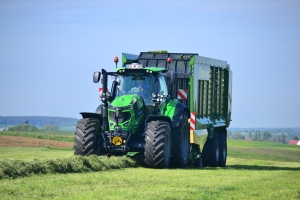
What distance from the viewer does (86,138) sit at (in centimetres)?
2078

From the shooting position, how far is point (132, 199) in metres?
12.7

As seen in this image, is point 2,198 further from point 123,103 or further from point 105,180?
point 123,103

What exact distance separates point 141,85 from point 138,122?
1335 mm

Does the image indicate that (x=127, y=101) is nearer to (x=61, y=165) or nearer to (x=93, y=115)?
(x=93, y=115)

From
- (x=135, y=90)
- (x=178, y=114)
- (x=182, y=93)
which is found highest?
(x=182, y=93)

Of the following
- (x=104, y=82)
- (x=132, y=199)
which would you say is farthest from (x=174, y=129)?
(x=132, y=199)

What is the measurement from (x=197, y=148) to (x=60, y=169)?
9.15m

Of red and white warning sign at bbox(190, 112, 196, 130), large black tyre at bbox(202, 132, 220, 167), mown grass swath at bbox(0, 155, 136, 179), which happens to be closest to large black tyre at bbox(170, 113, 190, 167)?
red and white warning sign at bbox(190, 112, 196, 130)

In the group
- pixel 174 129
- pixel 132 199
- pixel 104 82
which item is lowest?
pixel 132 199

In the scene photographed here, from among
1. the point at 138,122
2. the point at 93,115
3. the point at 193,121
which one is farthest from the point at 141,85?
the point at 193,121

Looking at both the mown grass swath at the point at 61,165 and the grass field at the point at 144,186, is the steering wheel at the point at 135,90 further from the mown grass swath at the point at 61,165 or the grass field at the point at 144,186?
the grass field at the point at 144,186

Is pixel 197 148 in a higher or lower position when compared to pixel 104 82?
lower

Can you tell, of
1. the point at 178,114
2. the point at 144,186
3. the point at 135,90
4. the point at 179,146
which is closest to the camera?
the point at 144,186

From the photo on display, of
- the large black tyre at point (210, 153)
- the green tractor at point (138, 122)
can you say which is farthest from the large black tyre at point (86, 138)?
the large black tyre at point (210, 153)
